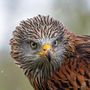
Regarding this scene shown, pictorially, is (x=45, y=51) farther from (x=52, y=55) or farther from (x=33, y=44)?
(x=33, y=44)

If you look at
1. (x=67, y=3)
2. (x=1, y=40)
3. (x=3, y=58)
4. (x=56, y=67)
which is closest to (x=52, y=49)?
(x=56, y=67)

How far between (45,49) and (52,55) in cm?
13

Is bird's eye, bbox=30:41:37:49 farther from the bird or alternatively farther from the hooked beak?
the hooked beak

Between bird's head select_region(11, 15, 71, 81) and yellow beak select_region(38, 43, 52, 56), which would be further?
bird's head select_region(11, 15, 71, 81)

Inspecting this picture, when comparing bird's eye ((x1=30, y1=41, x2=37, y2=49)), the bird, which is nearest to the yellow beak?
the bird

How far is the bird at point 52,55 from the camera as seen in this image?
12.4 metres

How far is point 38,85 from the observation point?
42.2 feet

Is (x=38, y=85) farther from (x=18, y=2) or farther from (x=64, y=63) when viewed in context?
(x=18, y=2)

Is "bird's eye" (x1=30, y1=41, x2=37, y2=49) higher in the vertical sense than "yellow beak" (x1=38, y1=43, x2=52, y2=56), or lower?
higher

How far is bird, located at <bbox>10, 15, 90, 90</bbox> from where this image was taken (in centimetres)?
1238

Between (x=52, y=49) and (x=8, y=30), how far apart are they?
880 centimetres

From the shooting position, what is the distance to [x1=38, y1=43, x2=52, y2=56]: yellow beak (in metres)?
12.1

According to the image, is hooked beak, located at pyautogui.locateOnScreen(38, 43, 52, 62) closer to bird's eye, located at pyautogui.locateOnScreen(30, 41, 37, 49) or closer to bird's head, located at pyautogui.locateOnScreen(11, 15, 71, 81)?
bird's head, located at pyautogui.locateOnScreen(11, 15, 71, 81)

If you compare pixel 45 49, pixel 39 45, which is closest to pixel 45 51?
pixel 45 49
